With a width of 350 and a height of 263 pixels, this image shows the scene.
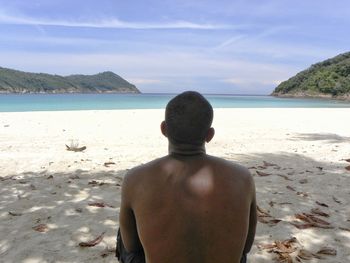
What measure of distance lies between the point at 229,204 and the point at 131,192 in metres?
0.53

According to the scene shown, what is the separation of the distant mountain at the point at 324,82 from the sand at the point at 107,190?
93.4 metres

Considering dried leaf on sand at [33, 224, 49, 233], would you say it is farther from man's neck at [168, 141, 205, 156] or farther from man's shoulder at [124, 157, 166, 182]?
man's neck at [168, 141, 205, 156]

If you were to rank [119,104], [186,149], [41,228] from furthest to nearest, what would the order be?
[119,104] < [41,228] < [186,149]

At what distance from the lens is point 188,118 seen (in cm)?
209

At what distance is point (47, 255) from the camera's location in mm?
3877

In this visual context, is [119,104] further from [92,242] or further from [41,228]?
[92,242]

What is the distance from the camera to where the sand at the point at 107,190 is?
13.5 ft

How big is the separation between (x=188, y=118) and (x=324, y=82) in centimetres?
11257

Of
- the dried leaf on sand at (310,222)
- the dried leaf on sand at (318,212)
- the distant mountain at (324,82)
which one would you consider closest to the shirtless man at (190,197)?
the dried leaf on sand at (310,222)

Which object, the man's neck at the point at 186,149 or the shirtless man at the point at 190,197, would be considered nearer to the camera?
the shirtless man at the point at 190,197

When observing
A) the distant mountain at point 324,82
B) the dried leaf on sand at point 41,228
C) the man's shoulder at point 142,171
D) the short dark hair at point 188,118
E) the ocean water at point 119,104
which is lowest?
the ocean water at point 119,104

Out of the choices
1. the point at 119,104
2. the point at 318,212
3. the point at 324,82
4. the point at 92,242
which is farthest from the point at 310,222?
the point at 324,82

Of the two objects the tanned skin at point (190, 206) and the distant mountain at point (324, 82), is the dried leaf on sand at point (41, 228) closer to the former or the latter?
the tanned skin at point (190, 206)

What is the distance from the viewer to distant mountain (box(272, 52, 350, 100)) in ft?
329
